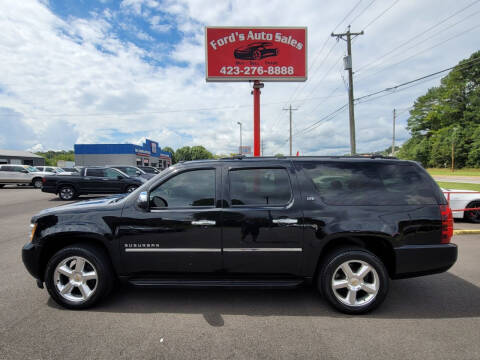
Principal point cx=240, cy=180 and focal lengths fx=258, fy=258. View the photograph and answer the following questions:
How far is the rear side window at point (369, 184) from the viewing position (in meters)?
2.99

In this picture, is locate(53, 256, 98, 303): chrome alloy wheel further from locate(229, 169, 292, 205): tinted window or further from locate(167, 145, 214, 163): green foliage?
locate(167, 145, 214, 163): green foliage

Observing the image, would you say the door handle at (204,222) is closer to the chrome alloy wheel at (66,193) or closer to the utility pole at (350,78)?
the chrome alloy wheel at (66,193)

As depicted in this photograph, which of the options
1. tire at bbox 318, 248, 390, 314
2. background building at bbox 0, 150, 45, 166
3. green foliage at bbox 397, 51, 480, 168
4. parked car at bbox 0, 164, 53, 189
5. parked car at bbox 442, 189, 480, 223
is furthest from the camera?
green foliage at bbox 397, 51, 480, 168

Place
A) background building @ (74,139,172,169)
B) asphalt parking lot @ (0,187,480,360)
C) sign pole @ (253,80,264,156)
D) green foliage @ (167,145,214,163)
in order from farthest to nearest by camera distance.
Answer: green foliage @ (167,145,214,163), background building @ (74,139,172,169), sign pole @ (253,80,264,156), asphalt parking lot @ (0,187,480,360)

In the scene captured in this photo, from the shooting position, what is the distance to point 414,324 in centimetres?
270

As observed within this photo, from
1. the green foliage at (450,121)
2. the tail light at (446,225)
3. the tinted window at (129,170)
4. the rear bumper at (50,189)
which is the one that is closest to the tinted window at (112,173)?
the tinted window at (129,170)

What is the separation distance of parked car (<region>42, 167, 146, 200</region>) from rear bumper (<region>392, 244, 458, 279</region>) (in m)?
12.1

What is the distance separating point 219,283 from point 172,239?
741 millimetres

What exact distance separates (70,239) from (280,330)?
2650 mm

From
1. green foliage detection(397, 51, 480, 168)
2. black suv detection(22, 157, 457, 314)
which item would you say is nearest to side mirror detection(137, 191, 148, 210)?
black suv detection(22, 157, 457, 314)

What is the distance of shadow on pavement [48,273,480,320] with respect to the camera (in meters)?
2.90

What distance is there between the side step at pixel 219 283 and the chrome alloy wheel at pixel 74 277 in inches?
19.5

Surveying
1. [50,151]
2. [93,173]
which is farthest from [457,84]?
[50,151]

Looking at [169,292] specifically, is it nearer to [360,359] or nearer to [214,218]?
[214,218]
